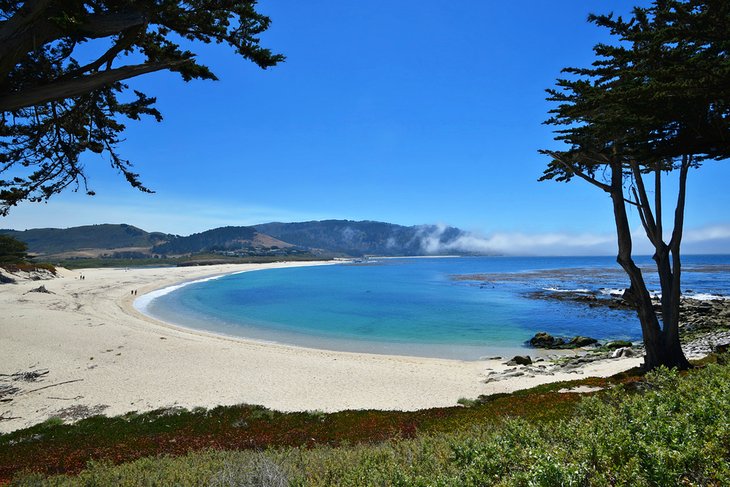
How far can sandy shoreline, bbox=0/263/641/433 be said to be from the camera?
1296 cm

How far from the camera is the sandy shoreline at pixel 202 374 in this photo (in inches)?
510

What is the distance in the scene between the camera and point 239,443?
8578mm

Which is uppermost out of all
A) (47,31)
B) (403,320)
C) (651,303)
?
(47,31)

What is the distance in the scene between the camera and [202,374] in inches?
652

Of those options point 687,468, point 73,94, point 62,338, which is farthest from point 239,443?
point 62,338

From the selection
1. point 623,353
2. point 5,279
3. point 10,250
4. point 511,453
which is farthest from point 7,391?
point 10,250

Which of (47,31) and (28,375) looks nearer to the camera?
(47,31)

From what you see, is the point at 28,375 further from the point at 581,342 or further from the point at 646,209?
the point at 581,342

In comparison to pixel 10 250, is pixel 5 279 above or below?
below

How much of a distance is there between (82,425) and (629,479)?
13019 mm

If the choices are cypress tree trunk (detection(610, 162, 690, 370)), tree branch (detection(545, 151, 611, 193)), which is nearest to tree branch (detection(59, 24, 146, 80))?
tree branch (detection(545, 151, 611, 193))

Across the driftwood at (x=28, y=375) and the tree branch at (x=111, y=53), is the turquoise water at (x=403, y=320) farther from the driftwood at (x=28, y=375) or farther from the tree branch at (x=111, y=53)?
the tree branch at (x=111, y=53)

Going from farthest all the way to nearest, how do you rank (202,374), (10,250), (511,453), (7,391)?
(10,250) → (202,374) → (7,391) → (511,453)

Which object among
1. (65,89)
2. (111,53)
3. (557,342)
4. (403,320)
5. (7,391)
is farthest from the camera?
(403,320)
